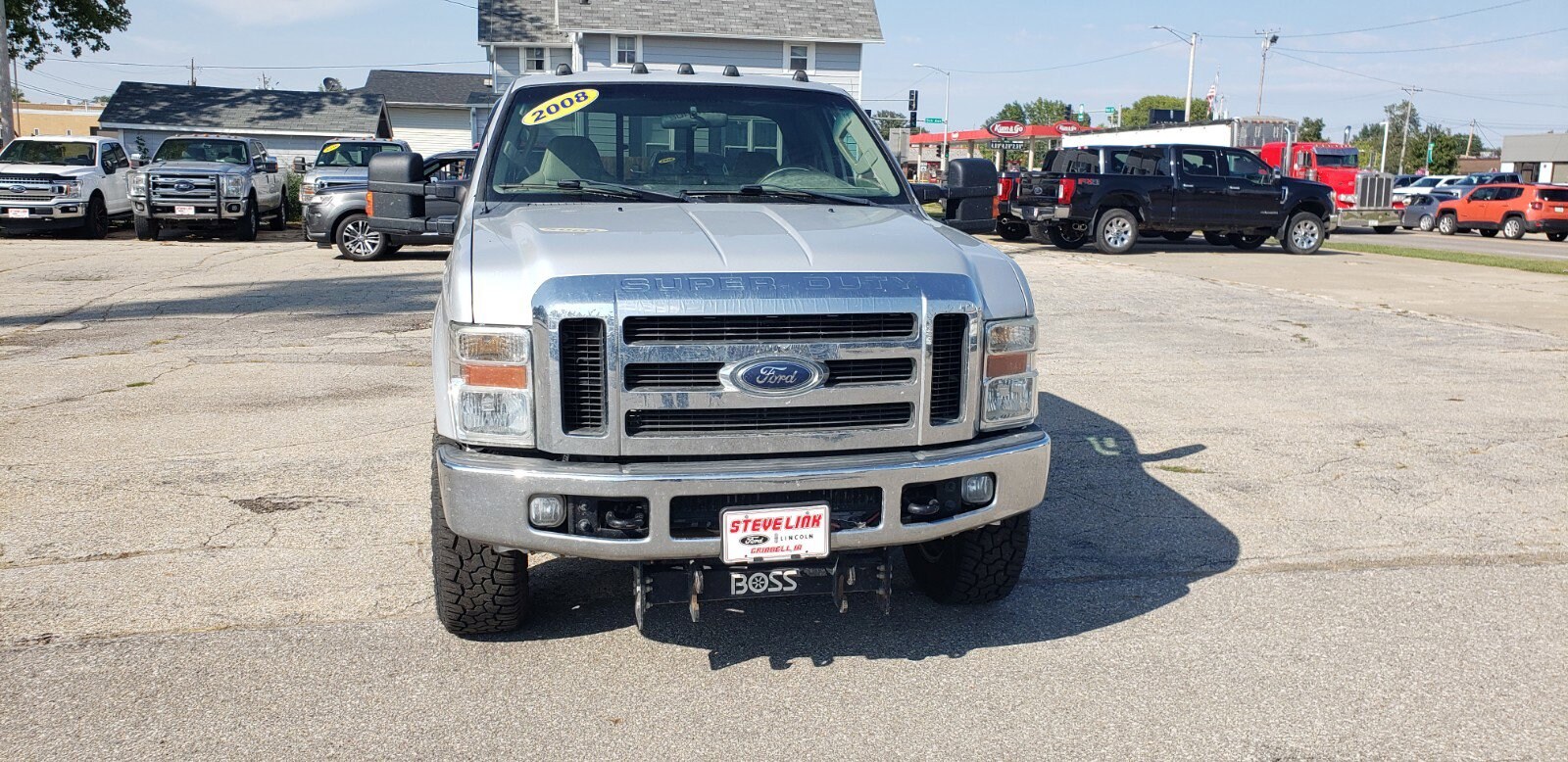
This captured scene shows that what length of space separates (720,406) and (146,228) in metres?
20.8

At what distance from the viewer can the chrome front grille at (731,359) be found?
140 inches

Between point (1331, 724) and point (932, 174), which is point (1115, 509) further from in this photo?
point (932, 174)

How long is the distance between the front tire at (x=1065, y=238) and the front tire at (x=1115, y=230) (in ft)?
1.97

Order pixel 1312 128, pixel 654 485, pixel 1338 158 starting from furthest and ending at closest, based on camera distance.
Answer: pixel 1312 128 < pixel 1338 158 < pixel 654 485

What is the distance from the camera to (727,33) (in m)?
41.6

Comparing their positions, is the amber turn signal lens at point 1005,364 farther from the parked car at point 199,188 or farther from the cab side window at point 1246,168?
the parked car at point 199,188

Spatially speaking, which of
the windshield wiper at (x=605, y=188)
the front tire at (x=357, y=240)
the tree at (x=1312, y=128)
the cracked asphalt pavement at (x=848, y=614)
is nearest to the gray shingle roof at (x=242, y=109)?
the front tire at (x=357, y=240)

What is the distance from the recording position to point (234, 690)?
3.80 meters

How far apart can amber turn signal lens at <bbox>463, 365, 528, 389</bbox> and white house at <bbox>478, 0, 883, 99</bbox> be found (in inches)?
1522

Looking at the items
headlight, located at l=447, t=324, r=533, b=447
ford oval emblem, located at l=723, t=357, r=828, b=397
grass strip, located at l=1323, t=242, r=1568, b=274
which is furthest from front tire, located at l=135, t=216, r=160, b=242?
grass strip, located at l=1323, t=242, r=1568, b=274

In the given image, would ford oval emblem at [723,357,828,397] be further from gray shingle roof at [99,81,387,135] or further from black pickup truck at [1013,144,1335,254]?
gray shingle roof at [99,81,387,135]

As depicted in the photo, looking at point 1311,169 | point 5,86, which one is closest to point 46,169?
point 5,86

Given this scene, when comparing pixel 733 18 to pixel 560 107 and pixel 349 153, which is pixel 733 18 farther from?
pixel 560 107

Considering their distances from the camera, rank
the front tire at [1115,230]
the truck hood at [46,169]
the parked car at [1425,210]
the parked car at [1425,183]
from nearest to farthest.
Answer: the truck hood at [46,169], the front tire at [1115,230], the parked car at [1425,210], the parked car at [1425,183]
